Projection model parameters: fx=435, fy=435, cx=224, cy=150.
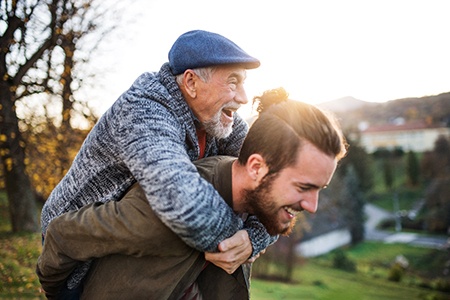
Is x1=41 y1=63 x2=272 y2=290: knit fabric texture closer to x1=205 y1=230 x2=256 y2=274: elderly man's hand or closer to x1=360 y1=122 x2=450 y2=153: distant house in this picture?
x1=205 y1=230 x2=256 y2=274: elderly man's hand

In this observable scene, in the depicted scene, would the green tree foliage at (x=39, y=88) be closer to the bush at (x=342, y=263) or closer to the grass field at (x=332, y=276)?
the grass field at (x=332, y=276)

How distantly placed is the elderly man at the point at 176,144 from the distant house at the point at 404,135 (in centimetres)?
7787

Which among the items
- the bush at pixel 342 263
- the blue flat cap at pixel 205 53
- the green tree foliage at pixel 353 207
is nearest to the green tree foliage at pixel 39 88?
the blue flat cap at pixel 205 53

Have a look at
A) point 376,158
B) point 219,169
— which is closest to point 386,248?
point 376,158

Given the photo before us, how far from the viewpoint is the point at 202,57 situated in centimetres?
219

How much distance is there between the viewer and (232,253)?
1.84 m

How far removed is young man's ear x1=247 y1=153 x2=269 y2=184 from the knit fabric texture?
181 millimetres

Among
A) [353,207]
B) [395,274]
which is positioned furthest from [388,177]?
[395,274]

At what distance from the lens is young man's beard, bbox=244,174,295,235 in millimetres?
1871

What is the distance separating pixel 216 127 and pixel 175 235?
74 centimetres

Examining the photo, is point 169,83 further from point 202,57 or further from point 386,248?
point 386,248

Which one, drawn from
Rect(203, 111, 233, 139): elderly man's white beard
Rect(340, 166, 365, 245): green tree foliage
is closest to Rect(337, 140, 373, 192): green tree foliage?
Rect(340, 166, 365, 245): green tree foliage

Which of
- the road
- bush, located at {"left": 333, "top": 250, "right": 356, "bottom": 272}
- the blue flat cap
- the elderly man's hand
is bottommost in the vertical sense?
the road

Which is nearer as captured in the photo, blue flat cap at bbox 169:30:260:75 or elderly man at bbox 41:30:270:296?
elderly man at bbox 41:30:270:296
